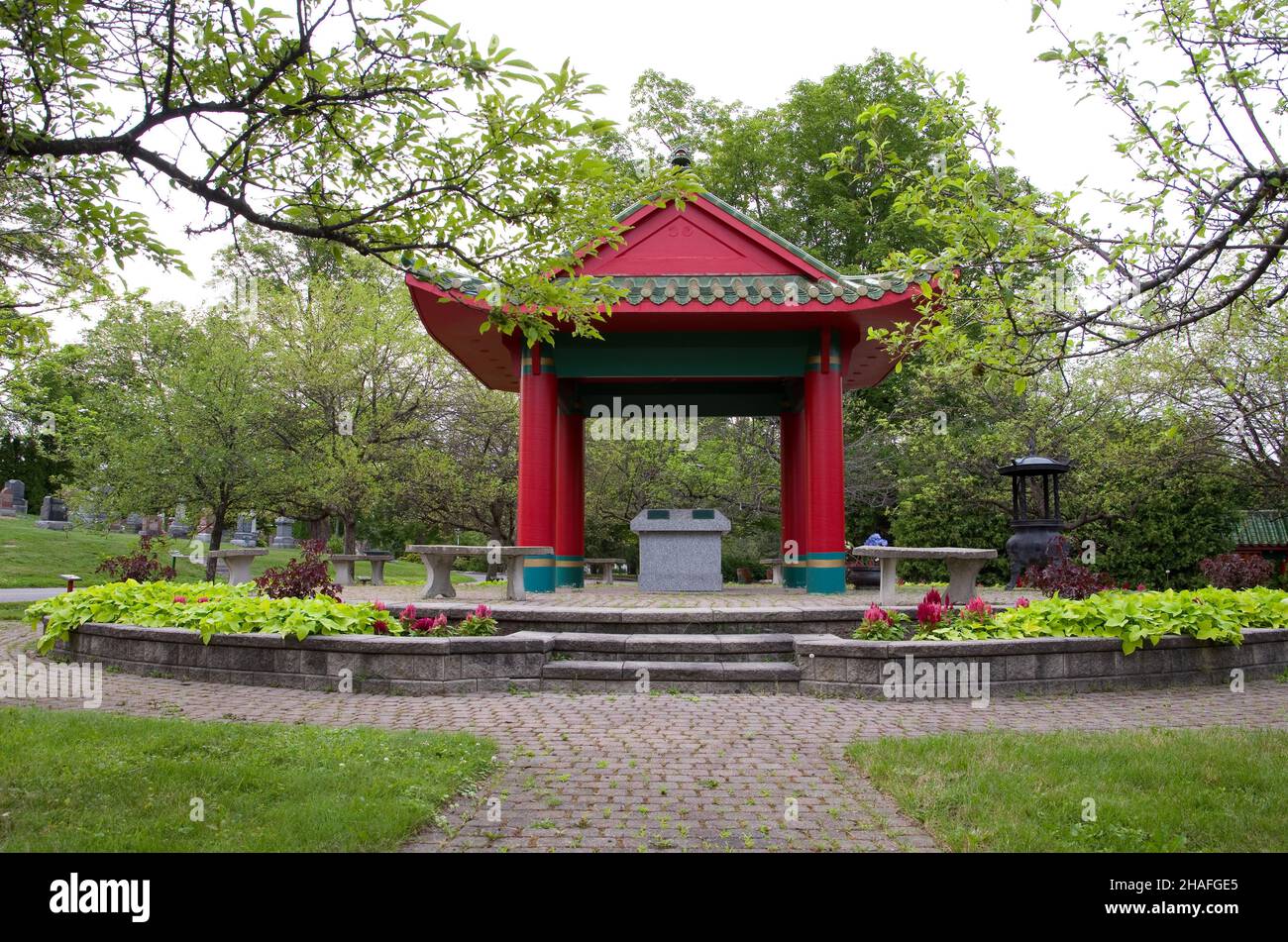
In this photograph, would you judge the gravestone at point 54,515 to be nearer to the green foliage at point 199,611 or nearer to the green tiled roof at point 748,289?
the green foliage at point 199,611

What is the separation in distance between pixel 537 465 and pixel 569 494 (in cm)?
312

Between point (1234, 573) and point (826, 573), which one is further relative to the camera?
point (826, 573)

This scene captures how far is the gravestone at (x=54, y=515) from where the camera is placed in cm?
3139

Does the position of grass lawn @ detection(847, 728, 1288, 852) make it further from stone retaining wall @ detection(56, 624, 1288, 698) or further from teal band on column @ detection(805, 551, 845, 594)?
teal band on column @ detection(805, 551, 845, 594)

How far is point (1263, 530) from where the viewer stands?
25844 millimetres

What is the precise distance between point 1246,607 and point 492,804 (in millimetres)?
8682

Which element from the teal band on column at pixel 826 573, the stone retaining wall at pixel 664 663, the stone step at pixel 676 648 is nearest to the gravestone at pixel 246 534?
the teal band on column at pixel 826 573

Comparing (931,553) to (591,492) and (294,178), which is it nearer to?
(294,178)

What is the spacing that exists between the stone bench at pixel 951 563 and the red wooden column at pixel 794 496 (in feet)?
11.4

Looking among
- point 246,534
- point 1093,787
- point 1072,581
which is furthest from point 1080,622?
point 246,534

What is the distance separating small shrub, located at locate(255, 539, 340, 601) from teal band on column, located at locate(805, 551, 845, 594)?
6708 mm

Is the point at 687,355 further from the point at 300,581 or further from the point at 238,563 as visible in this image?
the point at 238,563

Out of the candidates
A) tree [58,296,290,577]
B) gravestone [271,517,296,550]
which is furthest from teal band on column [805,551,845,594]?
gravestone [271,517,296,550]

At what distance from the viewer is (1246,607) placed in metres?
8.96
